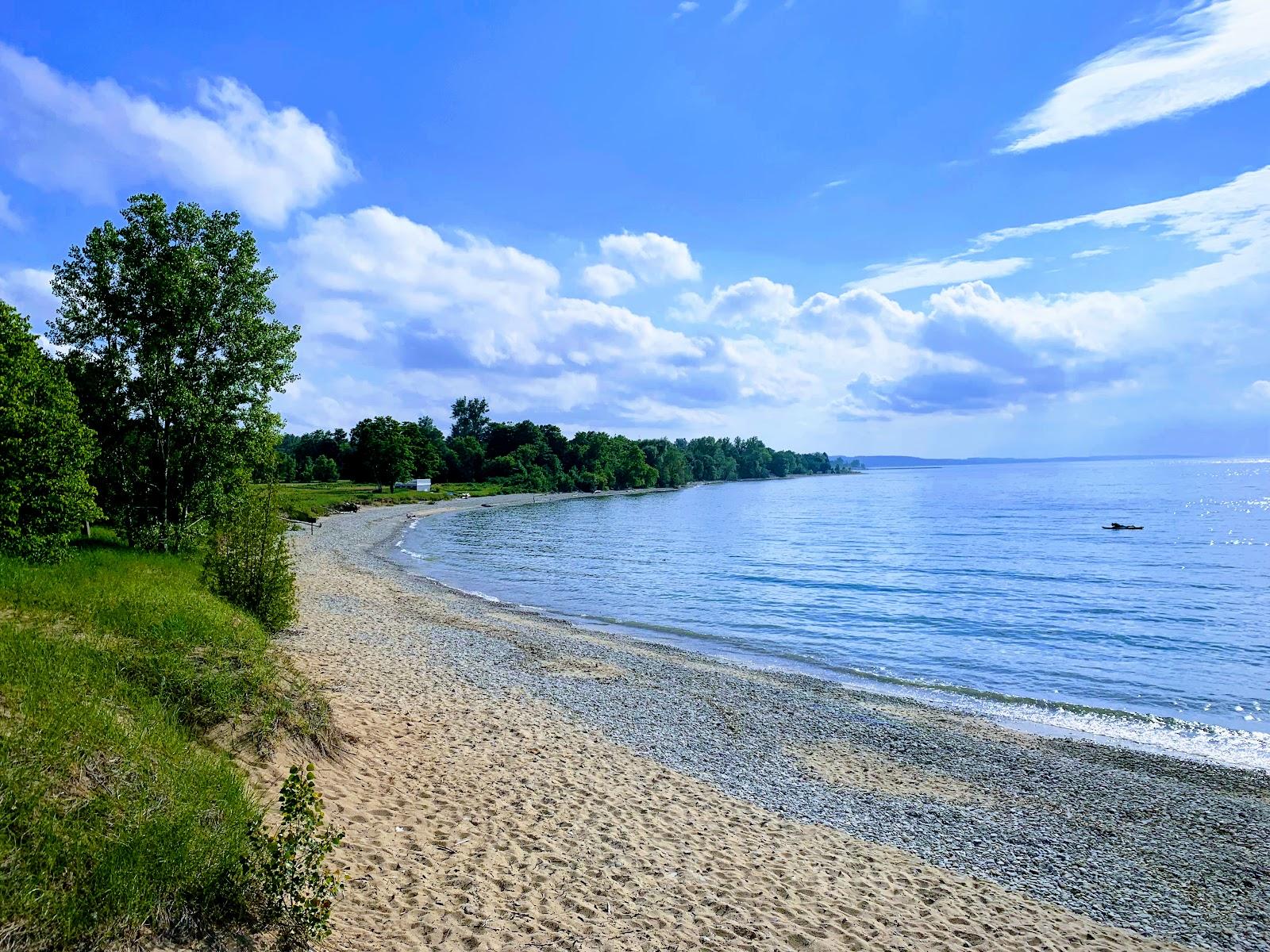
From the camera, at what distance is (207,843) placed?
671cm

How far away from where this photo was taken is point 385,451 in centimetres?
12900

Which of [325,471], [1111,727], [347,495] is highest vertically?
[325,471]

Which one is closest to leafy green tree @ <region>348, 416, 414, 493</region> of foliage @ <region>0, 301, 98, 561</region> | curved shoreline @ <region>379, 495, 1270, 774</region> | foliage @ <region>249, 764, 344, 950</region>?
curved shoreline @ <region>379, 495, 1270, 774</region>

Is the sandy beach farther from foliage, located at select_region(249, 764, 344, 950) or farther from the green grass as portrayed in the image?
the green grass

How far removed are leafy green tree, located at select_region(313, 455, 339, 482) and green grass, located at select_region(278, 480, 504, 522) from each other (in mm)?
2656

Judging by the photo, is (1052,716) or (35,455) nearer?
(35,455)

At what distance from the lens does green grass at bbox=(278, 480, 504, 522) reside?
81750 mm

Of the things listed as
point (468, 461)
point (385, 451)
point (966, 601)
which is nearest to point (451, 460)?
point (468, 461)

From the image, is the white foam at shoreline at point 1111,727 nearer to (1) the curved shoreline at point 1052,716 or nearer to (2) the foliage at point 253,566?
(1) the curved shoreline at point 1052,716

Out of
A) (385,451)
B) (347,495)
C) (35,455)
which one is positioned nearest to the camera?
(35,455)

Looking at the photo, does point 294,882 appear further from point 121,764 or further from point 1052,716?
point 1052,716

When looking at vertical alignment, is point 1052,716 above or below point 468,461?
below

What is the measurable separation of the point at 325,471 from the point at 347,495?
4848 cm

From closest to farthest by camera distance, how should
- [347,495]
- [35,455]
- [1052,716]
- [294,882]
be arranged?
[294,882]
[35,455]
[1052,716]
[347,495]
